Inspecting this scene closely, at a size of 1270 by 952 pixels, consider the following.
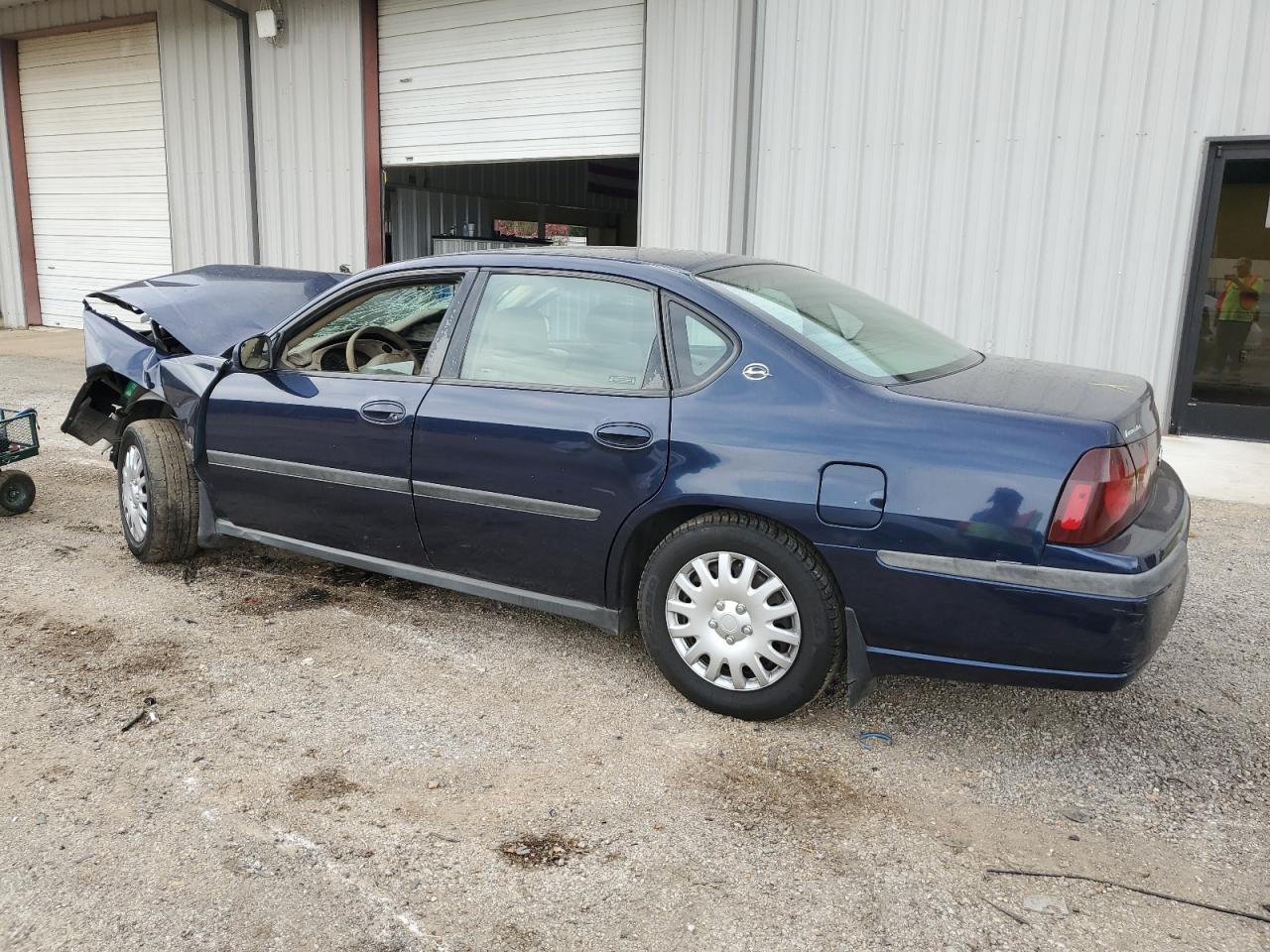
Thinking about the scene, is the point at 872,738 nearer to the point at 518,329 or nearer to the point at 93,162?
the point at 518,329

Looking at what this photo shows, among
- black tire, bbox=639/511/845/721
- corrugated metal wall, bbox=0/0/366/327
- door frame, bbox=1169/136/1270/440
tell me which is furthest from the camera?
corrugated metal wall, bbox=0/0/366/327

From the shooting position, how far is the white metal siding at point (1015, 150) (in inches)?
300

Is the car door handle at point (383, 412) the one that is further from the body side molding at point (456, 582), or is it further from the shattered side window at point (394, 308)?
the body side molding at point (456, 582)

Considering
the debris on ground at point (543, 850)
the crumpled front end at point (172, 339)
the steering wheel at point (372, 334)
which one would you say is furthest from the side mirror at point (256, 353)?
the debris on ground at point (543, 850)

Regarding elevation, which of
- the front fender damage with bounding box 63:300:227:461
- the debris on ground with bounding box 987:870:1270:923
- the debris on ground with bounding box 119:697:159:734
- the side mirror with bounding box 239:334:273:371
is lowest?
the debris on ground with bounding box 119:697:159:734

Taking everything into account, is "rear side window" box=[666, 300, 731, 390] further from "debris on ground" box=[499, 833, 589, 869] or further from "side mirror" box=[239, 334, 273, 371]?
"side mirror" box=[239, 334, 273, 371]

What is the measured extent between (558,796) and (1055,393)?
6.48 ft

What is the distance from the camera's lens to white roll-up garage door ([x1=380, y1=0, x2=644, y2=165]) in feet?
32.9

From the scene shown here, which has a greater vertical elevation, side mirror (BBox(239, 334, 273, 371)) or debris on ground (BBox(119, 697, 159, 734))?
side mirror (BBox(239, 334, 273, 371))

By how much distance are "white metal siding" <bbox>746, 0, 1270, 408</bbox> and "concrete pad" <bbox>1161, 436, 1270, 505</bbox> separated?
48 cm

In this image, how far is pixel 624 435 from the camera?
335cm

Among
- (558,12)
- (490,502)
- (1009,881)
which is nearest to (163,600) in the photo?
(490,502)

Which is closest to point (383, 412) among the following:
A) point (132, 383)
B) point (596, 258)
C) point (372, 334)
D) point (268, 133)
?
point (372, 334)

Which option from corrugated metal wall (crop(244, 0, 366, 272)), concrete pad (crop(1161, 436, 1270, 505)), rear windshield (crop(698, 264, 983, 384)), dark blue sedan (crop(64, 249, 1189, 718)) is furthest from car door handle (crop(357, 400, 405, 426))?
corrugated metal wall (crop(244, 0, 366, 272))
